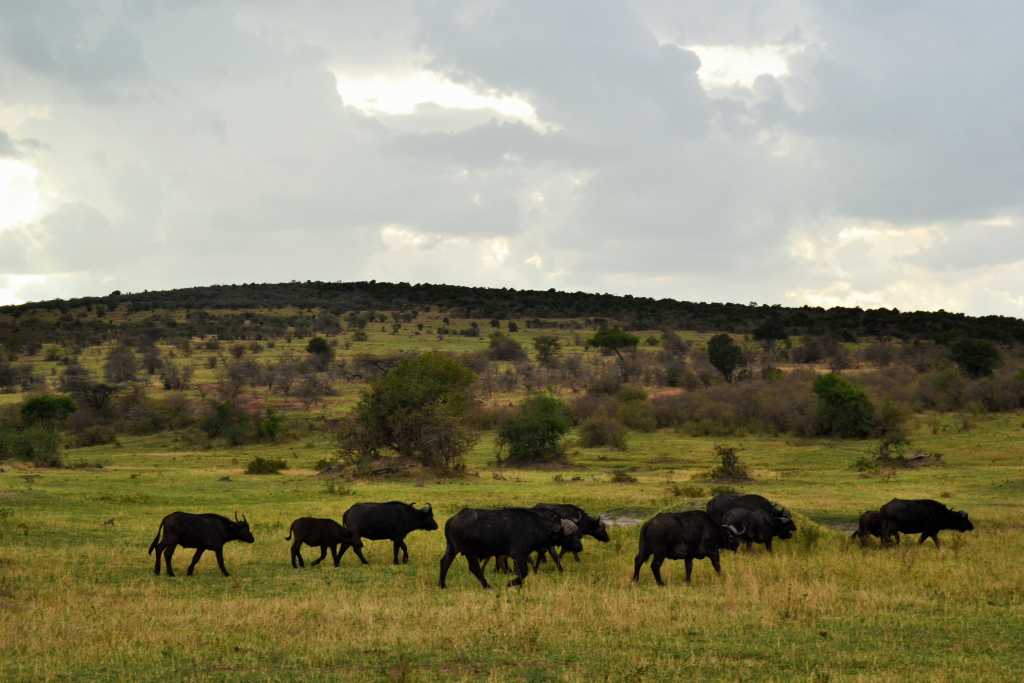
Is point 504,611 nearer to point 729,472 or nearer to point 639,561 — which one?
point 639,561

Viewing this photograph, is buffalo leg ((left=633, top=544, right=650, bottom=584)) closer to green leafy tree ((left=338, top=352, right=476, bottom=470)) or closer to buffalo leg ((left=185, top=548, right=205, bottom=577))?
buffalo leg ((left=185, top=548, right=205, bottom=577))

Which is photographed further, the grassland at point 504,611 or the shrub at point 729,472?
the shrub at point 729,472

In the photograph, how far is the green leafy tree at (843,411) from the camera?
6188 cm

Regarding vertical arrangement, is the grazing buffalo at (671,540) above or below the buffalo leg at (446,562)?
above

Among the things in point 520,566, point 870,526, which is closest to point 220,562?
point 520,566

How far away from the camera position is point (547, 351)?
102438 mm

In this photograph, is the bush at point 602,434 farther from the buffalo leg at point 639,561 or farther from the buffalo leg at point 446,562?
the buffalo leg at point 446,562

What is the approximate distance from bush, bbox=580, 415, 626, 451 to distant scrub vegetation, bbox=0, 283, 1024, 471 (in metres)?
0.12

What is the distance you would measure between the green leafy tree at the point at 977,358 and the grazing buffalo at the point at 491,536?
7459 cm

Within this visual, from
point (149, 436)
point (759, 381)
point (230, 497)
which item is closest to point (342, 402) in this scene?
point (149, 436)

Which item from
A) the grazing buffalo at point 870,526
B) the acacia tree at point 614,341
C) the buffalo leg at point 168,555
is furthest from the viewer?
the acacia tree at point 614,341

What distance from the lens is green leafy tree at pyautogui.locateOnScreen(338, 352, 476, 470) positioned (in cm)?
4947

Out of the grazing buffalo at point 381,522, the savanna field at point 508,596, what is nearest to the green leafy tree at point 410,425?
the savanna field at point 508,596

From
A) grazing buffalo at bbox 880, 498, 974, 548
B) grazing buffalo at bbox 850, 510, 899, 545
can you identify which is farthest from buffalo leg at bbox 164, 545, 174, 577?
grazing buffalo at bbox 880, 498, 974, 548
